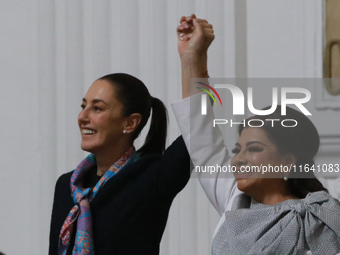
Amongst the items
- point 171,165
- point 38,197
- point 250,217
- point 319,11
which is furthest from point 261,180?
point 38,197

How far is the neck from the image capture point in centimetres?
156

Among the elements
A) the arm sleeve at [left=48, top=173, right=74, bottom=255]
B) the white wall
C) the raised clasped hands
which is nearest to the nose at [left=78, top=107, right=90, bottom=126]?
the arm sleeve at [left=48, top=173, right=74, bottom=255]

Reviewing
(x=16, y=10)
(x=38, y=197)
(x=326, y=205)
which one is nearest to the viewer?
(x=326, y=205)

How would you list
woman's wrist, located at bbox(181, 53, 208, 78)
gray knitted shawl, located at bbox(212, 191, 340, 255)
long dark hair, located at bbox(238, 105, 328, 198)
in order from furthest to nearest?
1. woman's wrist, located at bbox(181, 53, 208, 78)
2. long dark hair, located at bbox(238, 105, 328, 198)
3. gray knitted shawl, located at bbox(212, 191, 340, 255)

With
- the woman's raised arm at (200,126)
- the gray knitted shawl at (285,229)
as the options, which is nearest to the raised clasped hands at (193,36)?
the woman's raised arm at (200,126)

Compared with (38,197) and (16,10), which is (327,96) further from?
(16,10)

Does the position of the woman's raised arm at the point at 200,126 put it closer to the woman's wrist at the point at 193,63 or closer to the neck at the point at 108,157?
the woman's wrist at the point at 193,63

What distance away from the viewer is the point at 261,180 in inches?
52.0

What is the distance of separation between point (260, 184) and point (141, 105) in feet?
1.59

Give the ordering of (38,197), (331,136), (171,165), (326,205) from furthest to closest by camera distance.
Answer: (38,197), (331,136), (171,165), (326,205)

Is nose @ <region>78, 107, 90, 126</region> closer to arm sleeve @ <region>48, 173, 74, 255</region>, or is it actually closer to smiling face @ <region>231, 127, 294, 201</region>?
arm sleeve @ <region>48, 173, 74, 255</region>

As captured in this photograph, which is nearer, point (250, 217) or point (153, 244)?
point (250, 217)

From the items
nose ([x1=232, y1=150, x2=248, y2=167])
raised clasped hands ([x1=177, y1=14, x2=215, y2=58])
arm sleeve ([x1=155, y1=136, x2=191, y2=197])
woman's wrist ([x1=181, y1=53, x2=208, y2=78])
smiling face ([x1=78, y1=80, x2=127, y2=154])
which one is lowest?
arm sleeve ([x1=155, y1=136, x2=191, y2=197])

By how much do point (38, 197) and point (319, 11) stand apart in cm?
163
